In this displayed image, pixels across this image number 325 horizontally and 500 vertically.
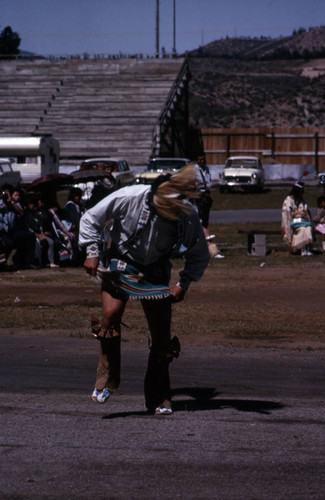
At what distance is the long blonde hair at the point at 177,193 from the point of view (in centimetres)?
609

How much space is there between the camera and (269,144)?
6075 cm

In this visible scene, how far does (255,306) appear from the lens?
41.8ft

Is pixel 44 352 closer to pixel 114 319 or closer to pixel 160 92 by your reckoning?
pixel 114 319

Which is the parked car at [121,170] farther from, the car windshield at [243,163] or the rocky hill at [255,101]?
the rocky hill at [255,101]

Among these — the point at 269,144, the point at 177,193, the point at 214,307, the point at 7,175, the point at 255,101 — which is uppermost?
the point at 177,193

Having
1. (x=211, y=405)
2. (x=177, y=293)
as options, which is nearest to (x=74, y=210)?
(x=211, y=405)

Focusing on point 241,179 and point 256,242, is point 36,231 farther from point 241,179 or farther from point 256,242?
point 241,179

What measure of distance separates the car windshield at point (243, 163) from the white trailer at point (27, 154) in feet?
30.7

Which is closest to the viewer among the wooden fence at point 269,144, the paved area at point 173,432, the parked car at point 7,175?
the paved area at point 173,432

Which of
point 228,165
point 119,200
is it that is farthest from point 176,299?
point 228,165

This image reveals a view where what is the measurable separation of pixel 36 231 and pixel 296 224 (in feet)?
17.1

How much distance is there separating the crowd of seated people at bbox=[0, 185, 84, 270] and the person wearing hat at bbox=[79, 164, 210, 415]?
34.6 feet

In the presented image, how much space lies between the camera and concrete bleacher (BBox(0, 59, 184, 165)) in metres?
57.8

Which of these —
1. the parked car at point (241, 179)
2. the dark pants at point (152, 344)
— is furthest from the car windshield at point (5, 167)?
the dark pants at point (152, 344)
